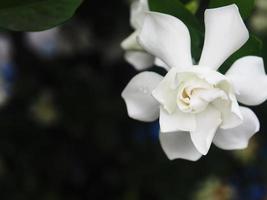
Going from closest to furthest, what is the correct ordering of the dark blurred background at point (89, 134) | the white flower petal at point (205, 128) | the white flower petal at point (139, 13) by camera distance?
the white flower petal at point (205, 128) < the white flower petal at point (139, 13) < the dark blurred background at point (89, 134)

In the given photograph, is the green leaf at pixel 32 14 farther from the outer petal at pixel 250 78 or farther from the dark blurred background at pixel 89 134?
the dark blurred background at pixel 89 134

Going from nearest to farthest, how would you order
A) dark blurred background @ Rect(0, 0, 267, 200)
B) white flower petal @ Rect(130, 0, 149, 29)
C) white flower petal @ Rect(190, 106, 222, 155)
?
1. white flower petal @ Rect(190, 106, 222, 155)
2. white flower petal @ Rect(130, 0, 149, 29)
3. dark blurred background @ Rect(0, 0, 267, 200)

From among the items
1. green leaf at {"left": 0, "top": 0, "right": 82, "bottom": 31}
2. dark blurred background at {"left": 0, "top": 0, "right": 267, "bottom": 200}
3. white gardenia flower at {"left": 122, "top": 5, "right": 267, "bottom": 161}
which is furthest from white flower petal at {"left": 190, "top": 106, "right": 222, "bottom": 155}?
dark blurred background at {"left": 0, "top": 0, "right": 267, "bottom": 200}

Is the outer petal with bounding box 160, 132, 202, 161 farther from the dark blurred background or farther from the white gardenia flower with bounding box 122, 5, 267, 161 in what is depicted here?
the dark blurred background

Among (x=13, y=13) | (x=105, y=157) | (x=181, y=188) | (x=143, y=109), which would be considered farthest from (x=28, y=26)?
(x=105, y=157)

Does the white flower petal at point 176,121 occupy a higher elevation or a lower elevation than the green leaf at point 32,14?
lower

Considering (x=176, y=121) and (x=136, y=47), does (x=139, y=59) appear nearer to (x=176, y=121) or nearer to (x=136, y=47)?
(x=136, y=47)

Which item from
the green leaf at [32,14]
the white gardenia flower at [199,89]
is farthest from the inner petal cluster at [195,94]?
the green leaf at [32,14]

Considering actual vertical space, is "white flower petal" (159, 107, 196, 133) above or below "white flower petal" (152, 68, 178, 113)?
below
